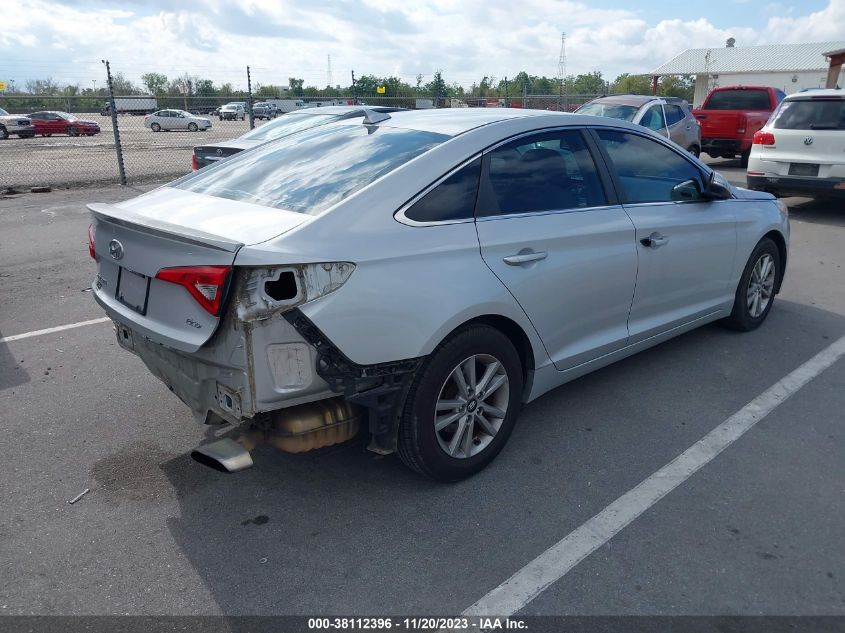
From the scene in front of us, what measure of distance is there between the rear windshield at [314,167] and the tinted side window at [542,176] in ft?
1.18

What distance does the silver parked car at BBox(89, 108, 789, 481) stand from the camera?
281cm

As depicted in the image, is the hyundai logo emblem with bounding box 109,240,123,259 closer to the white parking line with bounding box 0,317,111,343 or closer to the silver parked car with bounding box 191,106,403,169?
the white parking line with bounding box 0,317,111,343

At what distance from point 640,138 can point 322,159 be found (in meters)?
2.13

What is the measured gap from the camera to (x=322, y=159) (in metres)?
3.59

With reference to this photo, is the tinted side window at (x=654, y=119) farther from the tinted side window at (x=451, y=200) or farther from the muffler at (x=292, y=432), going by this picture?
the muffler at (x=292, y=432)

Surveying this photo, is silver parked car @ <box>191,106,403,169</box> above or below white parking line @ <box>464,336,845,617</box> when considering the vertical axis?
above

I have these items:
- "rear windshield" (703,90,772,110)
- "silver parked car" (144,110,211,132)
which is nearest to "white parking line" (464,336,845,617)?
"rear windshield" (703,90,772,110)

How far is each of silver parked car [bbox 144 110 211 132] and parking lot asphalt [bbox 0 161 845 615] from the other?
35.6 metres

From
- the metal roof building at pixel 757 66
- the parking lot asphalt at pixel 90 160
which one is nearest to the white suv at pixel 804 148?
the parking lot asphalt at pixel 90 160

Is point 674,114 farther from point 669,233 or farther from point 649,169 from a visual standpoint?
point 669,233

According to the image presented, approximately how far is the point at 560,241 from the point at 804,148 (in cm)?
826

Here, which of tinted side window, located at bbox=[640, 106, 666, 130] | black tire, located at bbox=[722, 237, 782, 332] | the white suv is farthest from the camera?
tinted side window, located at bbox=[640, 106, 666, 130]

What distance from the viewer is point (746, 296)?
214 inches

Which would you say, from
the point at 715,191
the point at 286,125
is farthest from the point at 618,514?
the point at 286,125
